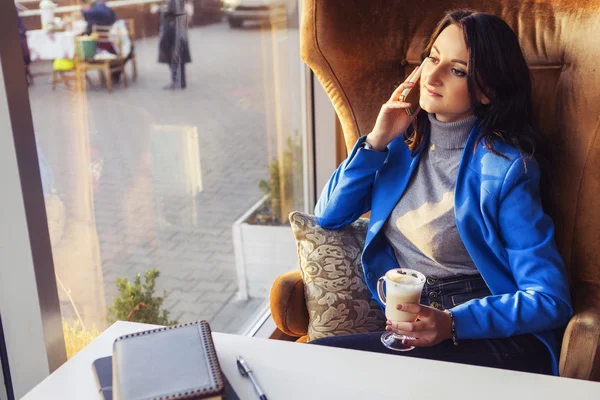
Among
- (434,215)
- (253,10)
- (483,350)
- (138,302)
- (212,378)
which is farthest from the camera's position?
(253,10)

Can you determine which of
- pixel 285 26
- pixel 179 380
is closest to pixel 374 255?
pixel 179 380

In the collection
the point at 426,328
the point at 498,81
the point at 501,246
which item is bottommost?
the point at 426,328

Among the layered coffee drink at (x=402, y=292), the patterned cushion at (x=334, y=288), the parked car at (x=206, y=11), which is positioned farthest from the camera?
the parked car at (x=206, y=11)

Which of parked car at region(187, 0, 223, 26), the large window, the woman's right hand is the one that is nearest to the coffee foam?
the woman's right hand

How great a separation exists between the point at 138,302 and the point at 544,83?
4.56ft

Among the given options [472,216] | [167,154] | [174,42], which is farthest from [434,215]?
[174,42]

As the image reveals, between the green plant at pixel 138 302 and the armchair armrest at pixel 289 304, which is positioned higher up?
the armchair armrest at pixel 289 304

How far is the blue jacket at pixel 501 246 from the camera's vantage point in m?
1.38

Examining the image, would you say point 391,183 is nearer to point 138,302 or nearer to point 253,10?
point 138,302

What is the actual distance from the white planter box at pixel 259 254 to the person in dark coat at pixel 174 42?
0.74m

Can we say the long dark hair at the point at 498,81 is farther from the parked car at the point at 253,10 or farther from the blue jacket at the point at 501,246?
the parked car at the point at 253,10

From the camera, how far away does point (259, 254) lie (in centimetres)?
278

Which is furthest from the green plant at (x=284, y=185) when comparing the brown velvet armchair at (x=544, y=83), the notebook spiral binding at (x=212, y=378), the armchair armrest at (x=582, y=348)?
the notebook spiral binding at (x=212, y=378)

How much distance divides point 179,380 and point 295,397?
0.20 m
